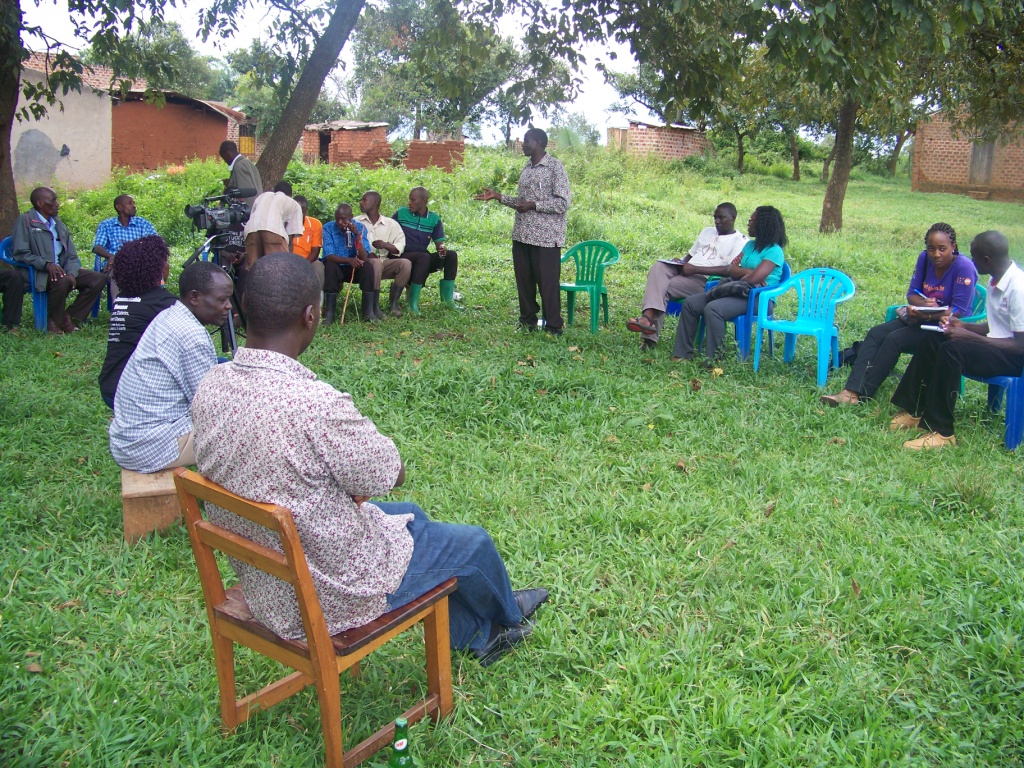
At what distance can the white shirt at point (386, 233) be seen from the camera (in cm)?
944

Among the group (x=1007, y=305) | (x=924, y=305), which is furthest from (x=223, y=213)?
(x=1007, y=305)

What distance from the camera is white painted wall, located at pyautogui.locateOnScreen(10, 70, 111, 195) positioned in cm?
1916

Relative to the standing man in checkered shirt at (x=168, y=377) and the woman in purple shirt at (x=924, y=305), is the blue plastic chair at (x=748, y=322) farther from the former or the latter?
the standing man in checkered shirt at (x=168, y=377)

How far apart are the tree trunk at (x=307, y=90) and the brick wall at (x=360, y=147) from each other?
14470mm

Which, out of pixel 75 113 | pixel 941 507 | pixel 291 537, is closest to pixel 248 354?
A: pixel 291 537

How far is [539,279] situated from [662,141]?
24153 mm

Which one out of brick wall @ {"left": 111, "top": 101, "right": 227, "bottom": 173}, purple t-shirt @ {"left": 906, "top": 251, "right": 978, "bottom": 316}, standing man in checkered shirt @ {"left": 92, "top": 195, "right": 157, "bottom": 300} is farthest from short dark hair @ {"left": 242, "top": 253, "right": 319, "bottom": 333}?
brick wall @ {"left": 111, "top": 101, "right": 227, "bottom": 173}

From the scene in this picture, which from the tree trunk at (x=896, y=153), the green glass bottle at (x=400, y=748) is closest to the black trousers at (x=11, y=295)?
the green glass bottle at (x=400, y=748)

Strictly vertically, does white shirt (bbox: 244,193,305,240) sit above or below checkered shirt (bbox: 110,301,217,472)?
above

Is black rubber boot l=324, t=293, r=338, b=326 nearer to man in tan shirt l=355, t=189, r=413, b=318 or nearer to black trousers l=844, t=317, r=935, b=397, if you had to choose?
man in tan shirt l=355, t=189, r=413, b=318

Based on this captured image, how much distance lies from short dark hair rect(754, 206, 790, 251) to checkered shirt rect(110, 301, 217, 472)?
16.3 ft

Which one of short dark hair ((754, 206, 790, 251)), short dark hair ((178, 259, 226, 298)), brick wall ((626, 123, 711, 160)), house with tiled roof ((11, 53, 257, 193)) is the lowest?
short dark hair ((178, 259, 226, 298))

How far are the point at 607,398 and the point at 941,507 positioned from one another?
2275mm

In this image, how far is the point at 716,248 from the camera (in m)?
7.76
